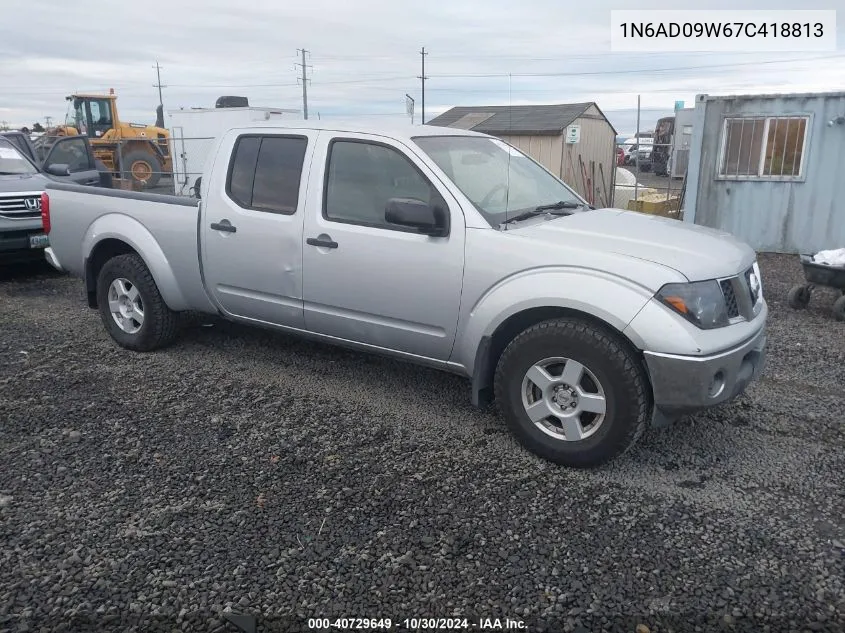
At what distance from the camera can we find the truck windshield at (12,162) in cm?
944

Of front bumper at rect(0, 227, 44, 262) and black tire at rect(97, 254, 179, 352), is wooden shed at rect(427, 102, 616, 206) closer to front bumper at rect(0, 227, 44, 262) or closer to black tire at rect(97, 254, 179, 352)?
front bumper at rect(0, 227, 44, 262)

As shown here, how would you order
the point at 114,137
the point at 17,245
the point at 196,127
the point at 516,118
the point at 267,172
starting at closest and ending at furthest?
the point at 267,172, the point at 17,245, the point at 516,118, the point at 196,127, the point at 114,137

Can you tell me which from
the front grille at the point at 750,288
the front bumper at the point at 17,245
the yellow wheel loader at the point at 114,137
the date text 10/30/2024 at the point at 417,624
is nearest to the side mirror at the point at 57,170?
the front bumper at the point at 17,245

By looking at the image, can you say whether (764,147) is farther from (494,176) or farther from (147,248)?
(147,248)

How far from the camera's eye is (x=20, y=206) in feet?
28.0

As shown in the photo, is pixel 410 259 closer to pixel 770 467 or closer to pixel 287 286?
pixel 287 286

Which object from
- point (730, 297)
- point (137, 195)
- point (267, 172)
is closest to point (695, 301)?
point (730, 297)

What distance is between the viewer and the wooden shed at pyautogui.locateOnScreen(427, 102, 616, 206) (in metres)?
16.7

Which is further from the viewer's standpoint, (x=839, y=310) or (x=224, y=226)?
(x=839, y=310)

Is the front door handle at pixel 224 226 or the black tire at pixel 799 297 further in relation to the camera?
the black tire at pixel 799 297

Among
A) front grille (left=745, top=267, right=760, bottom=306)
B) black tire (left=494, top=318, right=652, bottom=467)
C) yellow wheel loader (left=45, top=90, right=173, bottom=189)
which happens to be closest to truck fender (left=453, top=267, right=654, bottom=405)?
black tire (left=494, top=318, right=652, bottom=467)

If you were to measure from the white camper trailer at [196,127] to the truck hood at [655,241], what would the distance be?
56.4 ft

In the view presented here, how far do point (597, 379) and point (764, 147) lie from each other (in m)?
8.62

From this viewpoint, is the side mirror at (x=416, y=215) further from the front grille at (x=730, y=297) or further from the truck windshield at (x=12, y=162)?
the truck windshield at (x=12, y=162)
